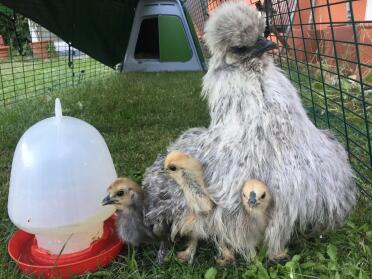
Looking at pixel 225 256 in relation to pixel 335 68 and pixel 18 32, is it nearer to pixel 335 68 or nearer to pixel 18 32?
pixel 335 68

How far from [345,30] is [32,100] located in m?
2.71

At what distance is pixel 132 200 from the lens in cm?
164

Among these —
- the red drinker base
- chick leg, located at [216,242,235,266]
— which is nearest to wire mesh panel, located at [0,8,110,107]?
the red drinker base

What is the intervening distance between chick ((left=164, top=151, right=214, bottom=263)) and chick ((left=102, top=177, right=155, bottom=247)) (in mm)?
168

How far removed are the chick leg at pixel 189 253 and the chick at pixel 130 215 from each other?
12 centimetres

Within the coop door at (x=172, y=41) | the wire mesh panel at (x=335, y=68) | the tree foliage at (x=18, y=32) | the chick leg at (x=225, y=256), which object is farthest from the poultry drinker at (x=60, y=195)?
the tree foliage at (x=18, y=32)

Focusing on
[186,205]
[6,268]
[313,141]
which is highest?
[313,141]

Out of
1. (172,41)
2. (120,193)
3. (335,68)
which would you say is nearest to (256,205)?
(120,193)

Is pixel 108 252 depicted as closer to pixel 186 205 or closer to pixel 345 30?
pixel 186 205

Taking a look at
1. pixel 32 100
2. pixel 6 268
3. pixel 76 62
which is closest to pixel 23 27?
A: pixel 76 62

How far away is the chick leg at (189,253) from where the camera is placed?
62.5 inches

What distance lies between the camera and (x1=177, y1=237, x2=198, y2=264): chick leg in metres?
1.59

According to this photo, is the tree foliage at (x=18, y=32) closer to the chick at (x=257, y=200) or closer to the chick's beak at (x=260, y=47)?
the chick's beak at (x=260, y=47)

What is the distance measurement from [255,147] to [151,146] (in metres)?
1.36
